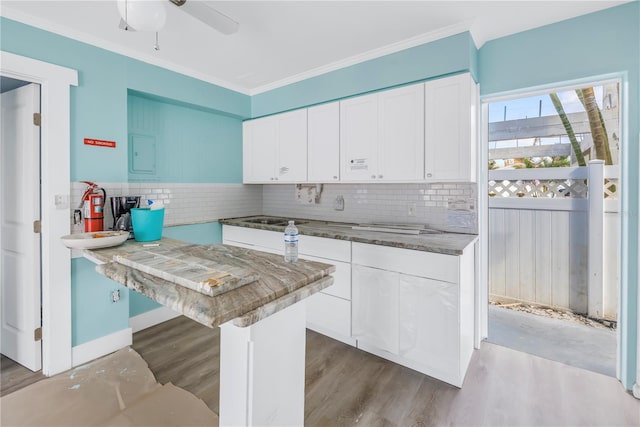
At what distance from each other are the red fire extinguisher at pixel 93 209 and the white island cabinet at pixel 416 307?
2002mm

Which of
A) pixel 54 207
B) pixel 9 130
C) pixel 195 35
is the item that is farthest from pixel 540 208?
pixel 9 130

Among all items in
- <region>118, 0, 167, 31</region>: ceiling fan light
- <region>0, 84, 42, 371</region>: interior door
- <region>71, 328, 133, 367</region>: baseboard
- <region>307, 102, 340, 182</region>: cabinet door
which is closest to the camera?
<region>118, 0, 167, 31</region>: ceiling fan light

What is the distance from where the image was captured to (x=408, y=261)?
2.24m

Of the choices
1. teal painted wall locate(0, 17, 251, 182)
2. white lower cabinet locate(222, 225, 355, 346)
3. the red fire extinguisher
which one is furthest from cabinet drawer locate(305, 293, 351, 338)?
teal painted wall locate(0, 17, 251, 182)

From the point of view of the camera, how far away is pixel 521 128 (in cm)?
279

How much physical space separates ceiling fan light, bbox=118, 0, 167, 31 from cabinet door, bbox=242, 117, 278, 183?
2.15 metres

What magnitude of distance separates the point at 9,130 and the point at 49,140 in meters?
0.58

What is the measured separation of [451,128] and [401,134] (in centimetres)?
41

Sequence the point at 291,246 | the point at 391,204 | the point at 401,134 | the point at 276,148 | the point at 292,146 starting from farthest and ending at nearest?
the point at 276,148, the point at 292,146, the point at 391,204, the point at 401,134, the point at 291,246

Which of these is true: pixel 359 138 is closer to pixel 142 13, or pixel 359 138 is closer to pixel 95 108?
pixel 142 13

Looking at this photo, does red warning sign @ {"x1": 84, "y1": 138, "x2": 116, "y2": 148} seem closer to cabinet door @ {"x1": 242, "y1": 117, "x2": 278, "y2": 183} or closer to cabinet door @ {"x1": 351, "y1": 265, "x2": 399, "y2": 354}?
cabinet door @ {"x1": 242, "y1": 117, "x2": 278, "y2": 183}

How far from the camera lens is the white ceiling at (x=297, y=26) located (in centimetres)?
206

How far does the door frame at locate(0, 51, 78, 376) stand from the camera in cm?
223

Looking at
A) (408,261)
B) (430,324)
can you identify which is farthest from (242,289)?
(430,324)
